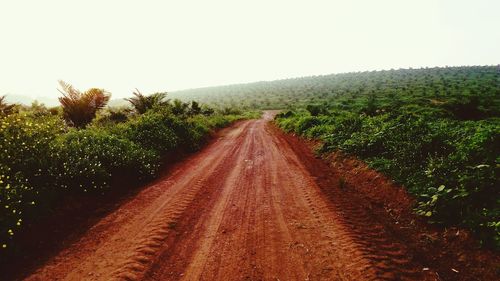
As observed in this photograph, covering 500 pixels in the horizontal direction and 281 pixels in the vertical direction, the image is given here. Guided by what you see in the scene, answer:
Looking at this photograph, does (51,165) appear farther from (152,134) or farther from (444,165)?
(444,165)

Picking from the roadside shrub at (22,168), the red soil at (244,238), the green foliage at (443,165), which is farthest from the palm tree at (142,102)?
the green foliage at (443,165)

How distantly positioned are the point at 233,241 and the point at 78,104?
12.5 m

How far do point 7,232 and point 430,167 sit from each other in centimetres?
830

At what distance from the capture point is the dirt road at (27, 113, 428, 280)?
4.46 m

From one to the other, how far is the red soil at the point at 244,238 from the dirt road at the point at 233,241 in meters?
0.02

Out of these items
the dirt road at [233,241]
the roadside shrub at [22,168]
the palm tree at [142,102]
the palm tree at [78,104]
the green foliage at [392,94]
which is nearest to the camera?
the dirt road at [233,241]

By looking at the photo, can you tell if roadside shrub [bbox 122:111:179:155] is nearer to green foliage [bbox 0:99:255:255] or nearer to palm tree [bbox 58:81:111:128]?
green foliage [bbox 0:99:255:255]

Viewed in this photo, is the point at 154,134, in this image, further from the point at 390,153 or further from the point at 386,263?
the point at 386,263

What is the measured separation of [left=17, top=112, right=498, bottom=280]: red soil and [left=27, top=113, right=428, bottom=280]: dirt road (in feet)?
0.05

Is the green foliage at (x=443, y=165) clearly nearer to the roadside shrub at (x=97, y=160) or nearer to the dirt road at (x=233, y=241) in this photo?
the dirt road at (x=233, y=241)

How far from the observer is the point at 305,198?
724cm

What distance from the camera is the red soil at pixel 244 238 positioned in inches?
176

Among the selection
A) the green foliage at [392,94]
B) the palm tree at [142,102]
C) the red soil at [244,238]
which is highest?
the palm tree at [142,102]

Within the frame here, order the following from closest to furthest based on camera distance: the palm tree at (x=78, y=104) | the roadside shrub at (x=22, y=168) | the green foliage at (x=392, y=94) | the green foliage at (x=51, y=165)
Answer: the roadside shrub at (x=22, y=168), the green foliage at (x=51, y=165), the palm tree at (x=78, y=104), the green foliage at (x=392, y=94)
